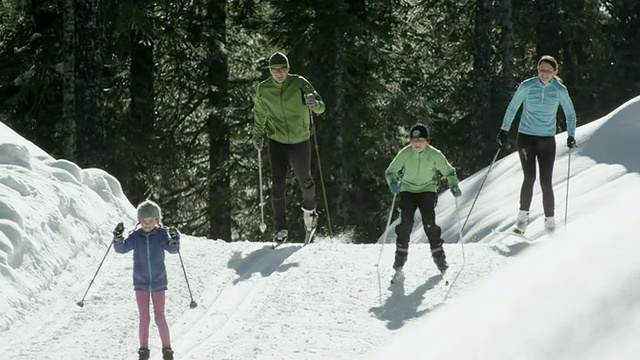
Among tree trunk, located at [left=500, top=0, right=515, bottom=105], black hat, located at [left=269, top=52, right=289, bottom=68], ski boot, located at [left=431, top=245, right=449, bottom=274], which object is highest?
tree trunk, located at [left=500, top=0, right=515, bottom=105]

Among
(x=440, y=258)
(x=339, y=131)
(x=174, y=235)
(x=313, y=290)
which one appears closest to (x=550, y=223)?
(x=440, y=258)

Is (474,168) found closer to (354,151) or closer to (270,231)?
(354,151)

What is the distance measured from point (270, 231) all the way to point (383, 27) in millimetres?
5595

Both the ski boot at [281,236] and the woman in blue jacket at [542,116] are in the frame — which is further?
the ski boot at [281,236]

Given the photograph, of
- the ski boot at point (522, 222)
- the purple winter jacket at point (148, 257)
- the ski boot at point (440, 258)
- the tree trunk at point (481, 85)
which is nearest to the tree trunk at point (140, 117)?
the tree trunk at point (481, 85)

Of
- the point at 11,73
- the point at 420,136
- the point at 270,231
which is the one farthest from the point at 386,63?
the point at 420,136

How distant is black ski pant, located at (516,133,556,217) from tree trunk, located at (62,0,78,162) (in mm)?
9897

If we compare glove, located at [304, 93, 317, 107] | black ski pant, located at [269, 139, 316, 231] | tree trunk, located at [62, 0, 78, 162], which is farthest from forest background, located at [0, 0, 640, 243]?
glove, located at [304, 93, 317, 107]

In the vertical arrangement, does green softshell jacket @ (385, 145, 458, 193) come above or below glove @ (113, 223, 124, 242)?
above

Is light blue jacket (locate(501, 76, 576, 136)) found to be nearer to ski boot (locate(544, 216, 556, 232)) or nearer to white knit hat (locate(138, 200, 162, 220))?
ski boot (locate(544, 216, 556, 232))

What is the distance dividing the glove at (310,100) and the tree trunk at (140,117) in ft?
40.9

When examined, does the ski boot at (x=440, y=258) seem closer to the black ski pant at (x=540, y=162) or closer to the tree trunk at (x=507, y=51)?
the black ski pant at (x=540, y=162)

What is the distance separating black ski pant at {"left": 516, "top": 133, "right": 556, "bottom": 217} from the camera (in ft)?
39.4

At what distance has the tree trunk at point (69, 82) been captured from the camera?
1986 cm
